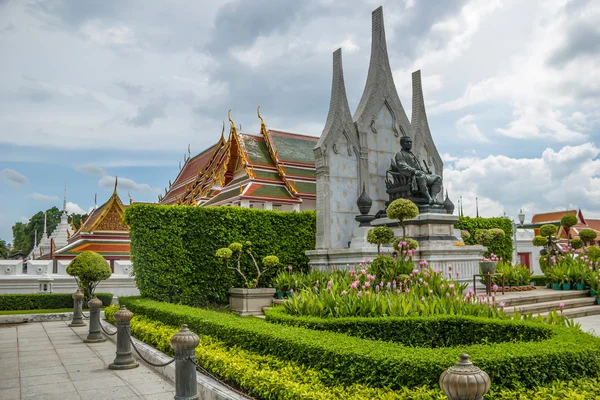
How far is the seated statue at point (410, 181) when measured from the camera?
16344mm

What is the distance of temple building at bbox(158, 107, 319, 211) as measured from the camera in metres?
23.2

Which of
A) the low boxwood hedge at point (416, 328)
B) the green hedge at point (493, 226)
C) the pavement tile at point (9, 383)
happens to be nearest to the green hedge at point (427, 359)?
the low boxwood hedge at point (416, 328)

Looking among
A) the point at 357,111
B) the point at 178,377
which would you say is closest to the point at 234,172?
the point at 357,111

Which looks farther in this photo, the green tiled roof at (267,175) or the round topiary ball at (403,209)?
the green tiled roof at (267,175)

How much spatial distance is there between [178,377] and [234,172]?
72.1 ft

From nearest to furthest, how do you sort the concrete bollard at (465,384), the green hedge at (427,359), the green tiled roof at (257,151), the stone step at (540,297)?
the concrete bollard at (465,384) < the green hedge at (427,359) < the stone step at (540,297) < the green tiled roof at (257,151)

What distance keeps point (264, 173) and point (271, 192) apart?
1.22 meters

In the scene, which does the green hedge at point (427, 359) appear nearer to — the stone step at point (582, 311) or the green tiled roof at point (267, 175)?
the stone step at point (582, 311)

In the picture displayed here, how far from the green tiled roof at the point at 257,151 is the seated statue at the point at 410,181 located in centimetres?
842

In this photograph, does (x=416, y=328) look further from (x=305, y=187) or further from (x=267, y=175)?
(x=267, y=175)

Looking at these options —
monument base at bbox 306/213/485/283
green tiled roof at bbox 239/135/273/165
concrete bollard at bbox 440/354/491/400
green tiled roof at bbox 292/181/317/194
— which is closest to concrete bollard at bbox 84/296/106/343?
monument base at bbox 306/213/485/283

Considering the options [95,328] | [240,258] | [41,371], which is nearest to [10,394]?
[41,371]

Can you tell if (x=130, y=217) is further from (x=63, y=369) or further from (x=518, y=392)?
(x=518, y=392)

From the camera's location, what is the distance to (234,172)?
1078 inches
